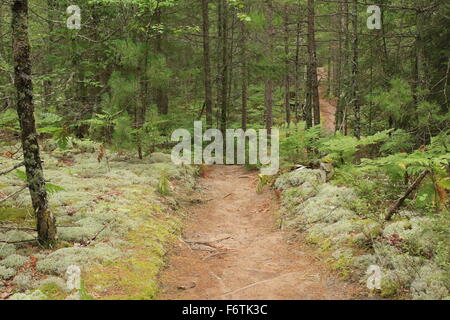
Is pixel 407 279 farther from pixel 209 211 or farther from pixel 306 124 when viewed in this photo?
pixel 306 124

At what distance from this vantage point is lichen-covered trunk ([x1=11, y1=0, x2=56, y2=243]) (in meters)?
5.90

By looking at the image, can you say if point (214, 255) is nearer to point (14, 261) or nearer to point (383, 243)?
point (383, 243)

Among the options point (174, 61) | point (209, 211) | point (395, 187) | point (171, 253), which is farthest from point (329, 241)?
point (174, 61)

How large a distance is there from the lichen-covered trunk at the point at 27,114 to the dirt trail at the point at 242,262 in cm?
240

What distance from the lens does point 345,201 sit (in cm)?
884

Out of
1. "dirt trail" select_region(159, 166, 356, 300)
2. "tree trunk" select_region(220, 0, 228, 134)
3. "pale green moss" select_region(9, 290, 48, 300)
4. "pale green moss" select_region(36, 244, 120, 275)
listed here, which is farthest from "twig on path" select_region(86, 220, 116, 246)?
"tree trunk" select_region(220, 0, 228, 134)

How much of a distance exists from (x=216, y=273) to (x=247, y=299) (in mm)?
1286

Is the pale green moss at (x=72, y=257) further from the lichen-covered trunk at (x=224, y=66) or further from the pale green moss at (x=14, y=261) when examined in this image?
the lichen-covered trunk at (x=224, y=66)

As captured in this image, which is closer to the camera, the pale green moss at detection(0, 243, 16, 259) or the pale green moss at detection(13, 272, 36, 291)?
the pale green moss at detection(13, 272, 36, 291)

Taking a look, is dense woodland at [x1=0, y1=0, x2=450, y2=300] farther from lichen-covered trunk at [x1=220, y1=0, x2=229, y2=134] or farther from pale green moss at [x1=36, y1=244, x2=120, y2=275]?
pale green moss at [x1=36, y1=244, x2=120, y2=275]

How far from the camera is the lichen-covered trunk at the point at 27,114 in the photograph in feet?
19.4

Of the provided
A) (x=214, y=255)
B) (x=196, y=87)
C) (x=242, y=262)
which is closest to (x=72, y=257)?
(x=214, y=255)

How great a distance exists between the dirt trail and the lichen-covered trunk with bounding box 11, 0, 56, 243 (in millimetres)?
2395
